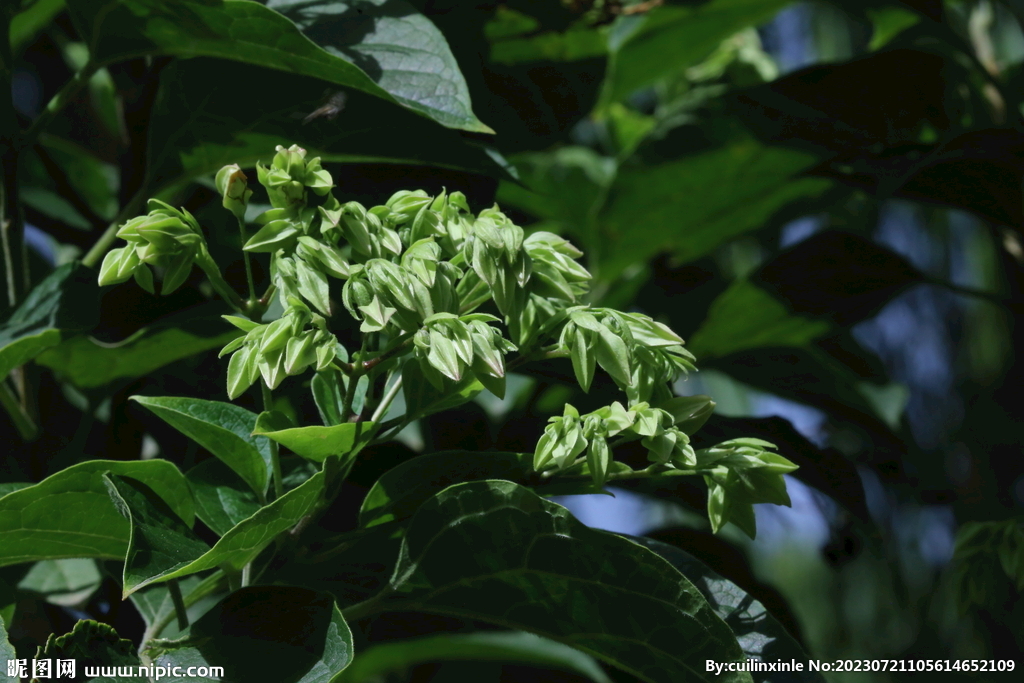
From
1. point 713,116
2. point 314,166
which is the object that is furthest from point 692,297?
point 314,166

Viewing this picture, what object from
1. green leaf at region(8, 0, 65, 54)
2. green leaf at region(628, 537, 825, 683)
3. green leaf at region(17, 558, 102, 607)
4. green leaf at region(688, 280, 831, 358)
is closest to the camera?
green leaf at region(628, 537, 825, 683)

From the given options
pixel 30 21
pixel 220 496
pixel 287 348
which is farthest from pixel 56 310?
pixel 30 21

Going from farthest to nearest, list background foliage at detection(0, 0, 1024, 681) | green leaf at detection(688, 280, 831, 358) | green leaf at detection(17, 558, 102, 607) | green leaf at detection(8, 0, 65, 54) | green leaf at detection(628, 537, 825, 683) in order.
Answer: green leaf at detection(688, 280, 831, 358) → green leaf at detection(8, 0, 65, 54) → green leaf at detection(17, 558, 102, 607) → background foliage at detection(0, 0, 1024, 681) → green leaf at detection(628, 537, 825, 683)

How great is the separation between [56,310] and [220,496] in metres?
0.23

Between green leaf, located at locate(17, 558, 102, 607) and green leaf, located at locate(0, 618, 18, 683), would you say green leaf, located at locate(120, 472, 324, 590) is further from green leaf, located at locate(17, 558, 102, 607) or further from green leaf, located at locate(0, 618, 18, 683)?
green leaf, located at locate(17, 558, 102, 607)

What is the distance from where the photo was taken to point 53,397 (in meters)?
0.95

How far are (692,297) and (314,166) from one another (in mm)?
914

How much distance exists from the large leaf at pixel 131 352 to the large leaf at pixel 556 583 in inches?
12.9

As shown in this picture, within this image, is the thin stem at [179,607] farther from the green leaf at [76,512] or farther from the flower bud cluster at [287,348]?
the flower bud cluster at [287,348]

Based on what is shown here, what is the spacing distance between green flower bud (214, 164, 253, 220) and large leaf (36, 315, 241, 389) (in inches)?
9.6

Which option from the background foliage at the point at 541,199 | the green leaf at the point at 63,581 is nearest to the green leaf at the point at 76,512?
the background foliage at the point at 541,199

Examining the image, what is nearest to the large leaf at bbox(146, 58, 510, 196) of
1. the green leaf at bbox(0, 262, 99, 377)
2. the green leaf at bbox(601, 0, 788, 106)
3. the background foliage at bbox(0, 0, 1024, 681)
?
the background foliage at bbox(0, 0, 1024, 681)

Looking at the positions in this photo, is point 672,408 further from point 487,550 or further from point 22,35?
point 22,35

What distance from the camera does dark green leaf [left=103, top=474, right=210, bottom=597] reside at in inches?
20.6
